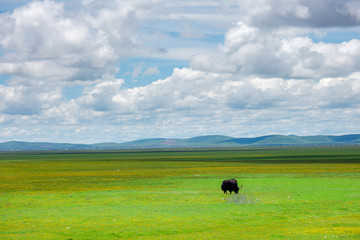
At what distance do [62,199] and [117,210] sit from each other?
378 inches

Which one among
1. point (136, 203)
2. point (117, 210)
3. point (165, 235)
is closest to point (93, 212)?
point (117, 210)

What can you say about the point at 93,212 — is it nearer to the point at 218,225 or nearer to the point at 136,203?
the point at 136,203

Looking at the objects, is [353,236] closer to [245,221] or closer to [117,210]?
[245,221]

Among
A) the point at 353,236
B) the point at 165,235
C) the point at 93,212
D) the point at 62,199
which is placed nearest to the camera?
the point at 353,236

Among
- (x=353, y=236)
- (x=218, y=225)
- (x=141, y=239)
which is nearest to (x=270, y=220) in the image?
(x=218, y=225)

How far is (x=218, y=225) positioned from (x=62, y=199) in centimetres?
1859

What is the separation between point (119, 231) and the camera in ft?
76.9

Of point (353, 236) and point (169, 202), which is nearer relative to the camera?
point (353, 236)

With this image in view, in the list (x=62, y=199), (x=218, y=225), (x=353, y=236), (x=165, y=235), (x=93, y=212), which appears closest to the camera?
(x=353, y=236)

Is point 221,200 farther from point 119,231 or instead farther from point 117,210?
point 119,231

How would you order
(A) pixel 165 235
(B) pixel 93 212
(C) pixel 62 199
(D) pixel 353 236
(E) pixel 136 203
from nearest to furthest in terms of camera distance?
(D) pixel 353 236
(A) pixel 165 235
(B) pixel 93 212
(E) pixel 136 203
(C) pixel 62 199

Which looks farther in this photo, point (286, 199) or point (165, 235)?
point (286, 199)

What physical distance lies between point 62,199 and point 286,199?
19260 millimetres

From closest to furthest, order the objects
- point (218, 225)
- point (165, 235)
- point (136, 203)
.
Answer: point (165, 235) → point (218, 225) → point (136, 203)
